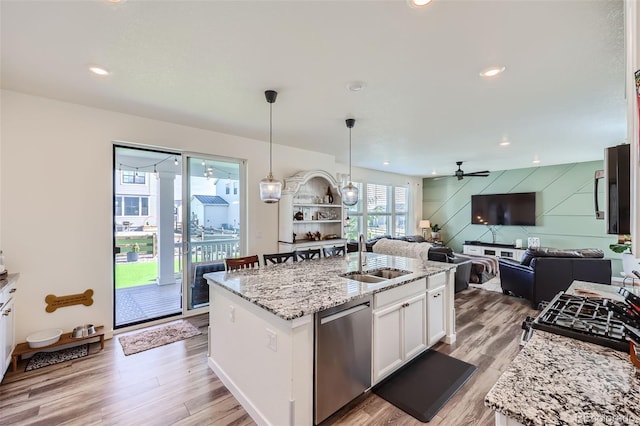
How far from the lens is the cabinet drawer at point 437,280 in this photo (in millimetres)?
2977

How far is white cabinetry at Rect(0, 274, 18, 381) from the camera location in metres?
2.38

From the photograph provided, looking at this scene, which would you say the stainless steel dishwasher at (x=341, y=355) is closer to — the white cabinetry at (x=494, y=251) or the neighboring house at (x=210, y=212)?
the neighboring house at (x=210, y=212)

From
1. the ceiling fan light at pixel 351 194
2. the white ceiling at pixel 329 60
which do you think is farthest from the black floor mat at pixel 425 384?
the white ceiling at pixel 329 60

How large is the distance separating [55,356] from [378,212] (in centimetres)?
732

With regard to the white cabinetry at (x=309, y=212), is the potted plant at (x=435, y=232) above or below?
below

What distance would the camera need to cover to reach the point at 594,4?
164 cm

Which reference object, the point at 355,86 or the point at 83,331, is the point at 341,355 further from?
the point at 83,331

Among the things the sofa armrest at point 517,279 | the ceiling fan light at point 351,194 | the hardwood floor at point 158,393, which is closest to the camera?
the hardwood floor at point 158,393

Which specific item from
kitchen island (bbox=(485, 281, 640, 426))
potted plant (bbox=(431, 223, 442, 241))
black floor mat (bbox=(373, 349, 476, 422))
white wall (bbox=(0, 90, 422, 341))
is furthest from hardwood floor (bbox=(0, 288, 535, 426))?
potted plant (bbox=(431, 223, 442, 241))

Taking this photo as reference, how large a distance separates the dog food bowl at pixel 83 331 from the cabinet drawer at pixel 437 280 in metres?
3.85

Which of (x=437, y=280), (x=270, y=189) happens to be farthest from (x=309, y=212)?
(x=437, y=280)

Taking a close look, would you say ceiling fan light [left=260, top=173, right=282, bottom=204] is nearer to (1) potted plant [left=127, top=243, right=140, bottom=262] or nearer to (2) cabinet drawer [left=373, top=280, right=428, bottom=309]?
(2) cabinet drawer [left=373, top=280, right=428, bottom=309]

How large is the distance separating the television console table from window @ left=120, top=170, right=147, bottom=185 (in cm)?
876

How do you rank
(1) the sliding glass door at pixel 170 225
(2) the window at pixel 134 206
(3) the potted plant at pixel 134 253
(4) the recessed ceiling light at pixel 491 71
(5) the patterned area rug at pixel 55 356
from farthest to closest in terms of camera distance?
(3) the potted plant at pixel 134 253 < (2) the window at pixel 134 206 < (1) the sliding glass door at pixel 170 225 < (5) the patterned area rug at pixel 55 356 < (4) the recessed ceiling light at pixel 491 71
